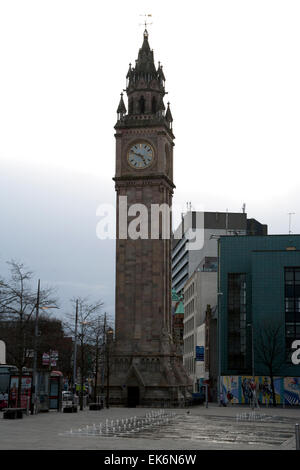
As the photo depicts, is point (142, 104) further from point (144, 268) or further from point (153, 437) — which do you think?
point (153, 437)

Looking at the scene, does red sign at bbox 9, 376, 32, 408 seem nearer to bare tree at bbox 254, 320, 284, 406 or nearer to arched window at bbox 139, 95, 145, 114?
bare tree at bbox 254, 320, 284, 406

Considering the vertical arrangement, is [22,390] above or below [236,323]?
below

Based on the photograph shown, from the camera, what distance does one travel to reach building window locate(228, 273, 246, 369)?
303 feet

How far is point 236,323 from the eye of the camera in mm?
92812

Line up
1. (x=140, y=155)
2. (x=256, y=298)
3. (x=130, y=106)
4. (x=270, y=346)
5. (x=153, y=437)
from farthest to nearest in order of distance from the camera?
(x=130, y=106)
(x=256, y=298)
(x=140, y=155)
(x=270, y=346)
(x=153, y=437)

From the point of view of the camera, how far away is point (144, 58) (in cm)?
9469

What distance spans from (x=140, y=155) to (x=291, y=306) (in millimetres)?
25443

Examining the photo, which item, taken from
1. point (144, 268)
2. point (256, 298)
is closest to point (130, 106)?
point (144, 268)

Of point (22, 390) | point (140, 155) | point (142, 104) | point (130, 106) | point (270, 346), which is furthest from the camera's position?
point (130, 106)

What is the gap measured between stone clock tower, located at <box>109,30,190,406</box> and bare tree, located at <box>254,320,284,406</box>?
9.38 meters

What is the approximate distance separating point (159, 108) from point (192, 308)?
5366cm

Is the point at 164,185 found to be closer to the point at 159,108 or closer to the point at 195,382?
the point at 159,108

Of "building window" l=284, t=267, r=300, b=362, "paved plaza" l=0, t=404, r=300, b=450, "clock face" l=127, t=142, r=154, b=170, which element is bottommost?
"paved plaza" l=0, t=404, r=300, b=450

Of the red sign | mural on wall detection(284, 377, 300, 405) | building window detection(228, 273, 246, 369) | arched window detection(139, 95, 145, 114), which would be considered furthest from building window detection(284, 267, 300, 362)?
the red sign
